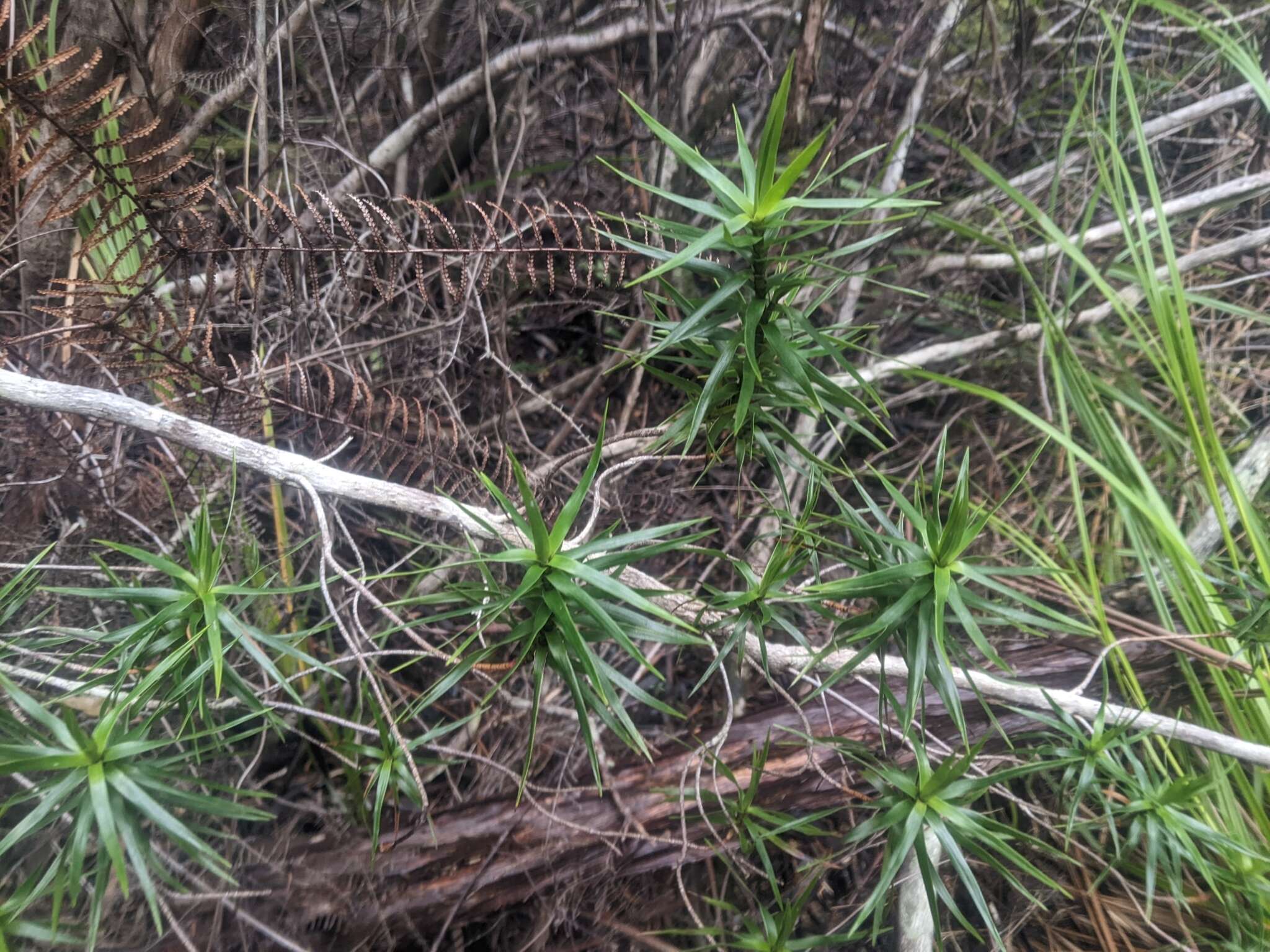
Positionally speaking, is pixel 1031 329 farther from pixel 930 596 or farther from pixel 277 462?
pixel 277 462

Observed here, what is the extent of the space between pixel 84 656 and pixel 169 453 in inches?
14.2

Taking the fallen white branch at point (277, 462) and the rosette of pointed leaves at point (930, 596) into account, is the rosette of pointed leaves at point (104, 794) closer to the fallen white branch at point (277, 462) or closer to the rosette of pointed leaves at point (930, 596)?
the fallen white branch at point (277, 462)

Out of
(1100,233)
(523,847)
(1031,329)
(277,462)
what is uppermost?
(1100,233)

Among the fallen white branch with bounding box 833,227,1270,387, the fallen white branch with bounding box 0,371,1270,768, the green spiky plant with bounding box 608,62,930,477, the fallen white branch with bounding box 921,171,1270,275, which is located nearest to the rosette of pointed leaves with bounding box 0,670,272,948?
the fallen white branch with bounding box 0,371,1270,768

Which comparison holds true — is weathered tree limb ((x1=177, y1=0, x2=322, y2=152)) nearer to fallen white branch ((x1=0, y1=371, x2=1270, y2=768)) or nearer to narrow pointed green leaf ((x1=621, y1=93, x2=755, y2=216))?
fallen white branch ((x1=0, y1=371, x2=1270, y2=768))

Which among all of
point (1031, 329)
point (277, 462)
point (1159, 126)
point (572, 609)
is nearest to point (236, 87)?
point (277, 462)

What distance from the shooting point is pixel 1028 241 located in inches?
72.6

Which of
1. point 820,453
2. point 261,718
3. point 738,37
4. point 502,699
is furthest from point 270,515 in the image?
point 738,37

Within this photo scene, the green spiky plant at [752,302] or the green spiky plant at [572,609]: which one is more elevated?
the green spiky plant at [752,302]

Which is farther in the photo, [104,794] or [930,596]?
[930,596]

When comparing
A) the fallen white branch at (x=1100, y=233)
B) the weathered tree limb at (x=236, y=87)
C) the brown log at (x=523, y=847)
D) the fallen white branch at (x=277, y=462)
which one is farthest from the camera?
the fallen white branch at (x=1100, y=233)

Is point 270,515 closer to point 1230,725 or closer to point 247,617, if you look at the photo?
point 247,617

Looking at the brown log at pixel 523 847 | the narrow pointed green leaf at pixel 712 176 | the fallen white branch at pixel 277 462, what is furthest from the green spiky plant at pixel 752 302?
the brown log at pixel 523 847

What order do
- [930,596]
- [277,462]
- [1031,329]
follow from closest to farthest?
[930,596] → [277,462] → [1031,329]
